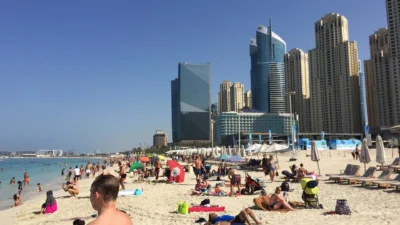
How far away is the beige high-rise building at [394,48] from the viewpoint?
83.1 metres

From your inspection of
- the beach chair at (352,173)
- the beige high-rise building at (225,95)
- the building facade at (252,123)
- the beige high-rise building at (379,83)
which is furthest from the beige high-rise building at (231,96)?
the beach chair at (352,173)

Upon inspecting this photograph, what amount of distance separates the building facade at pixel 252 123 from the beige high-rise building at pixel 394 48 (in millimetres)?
52177

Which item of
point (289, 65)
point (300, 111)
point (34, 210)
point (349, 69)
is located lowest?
point (34, 210)

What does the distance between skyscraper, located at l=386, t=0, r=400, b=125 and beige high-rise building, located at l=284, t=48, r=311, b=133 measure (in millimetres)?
36617

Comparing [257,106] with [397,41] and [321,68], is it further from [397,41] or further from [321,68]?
[397,41]

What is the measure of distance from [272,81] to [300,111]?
156ft

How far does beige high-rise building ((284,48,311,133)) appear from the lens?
402 ft

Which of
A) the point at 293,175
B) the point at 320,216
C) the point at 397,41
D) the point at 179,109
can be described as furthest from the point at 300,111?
the point at 320,216

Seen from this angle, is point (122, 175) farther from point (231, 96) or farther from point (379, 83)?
point (231, 96)

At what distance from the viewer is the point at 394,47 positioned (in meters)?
84.6

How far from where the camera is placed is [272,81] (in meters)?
168

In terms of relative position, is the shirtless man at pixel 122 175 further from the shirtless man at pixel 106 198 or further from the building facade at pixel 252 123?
the building facade at pixel 252 123

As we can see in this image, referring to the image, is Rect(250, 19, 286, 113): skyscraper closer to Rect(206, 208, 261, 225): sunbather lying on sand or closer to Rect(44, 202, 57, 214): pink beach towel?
Rect(44, 202, 57, 214): pink beach towel

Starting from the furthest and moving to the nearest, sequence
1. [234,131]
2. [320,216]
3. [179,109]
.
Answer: [179,109] < [234,131] < [320,216]
